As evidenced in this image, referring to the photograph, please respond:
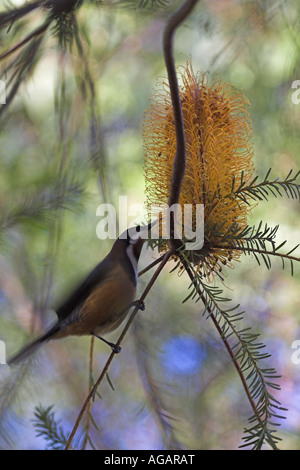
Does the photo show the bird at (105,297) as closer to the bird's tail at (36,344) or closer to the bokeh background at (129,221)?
the bird's tail at (36,344)

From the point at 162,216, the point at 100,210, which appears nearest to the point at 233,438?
the point at 100,210

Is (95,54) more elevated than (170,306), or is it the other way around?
(95,54)

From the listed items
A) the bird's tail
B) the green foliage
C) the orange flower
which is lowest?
the green foliage

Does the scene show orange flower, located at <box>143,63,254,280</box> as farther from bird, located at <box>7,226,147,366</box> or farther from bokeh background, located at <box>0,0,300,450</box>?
bokeh background, located at <box>0,0,300,450</box>

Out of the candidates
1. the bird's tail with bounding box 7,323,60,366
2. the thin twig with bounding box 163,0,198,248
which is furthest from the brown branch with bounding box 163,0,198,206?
the bird's tail with bounding box 7,323,60,366

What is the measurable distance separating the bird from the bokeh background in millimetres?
152

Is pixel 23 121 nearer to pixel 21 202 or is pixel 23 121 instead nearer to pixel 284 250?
pixel 21 202

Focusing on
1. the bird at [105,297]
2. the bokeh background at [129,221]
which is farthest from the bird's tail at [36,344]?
the bokeh background at [129,221]

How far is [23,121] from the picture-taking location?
908 mm

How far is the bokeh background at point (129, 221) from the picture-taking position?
0.75 m

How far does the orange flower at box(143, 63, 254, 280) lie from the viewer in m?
0.53

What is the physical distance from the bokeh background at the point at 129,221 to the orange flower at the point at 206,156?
0.48 feet
